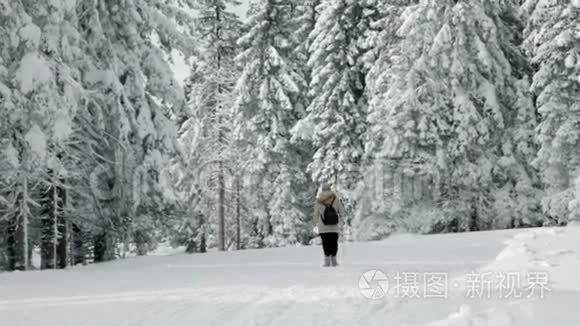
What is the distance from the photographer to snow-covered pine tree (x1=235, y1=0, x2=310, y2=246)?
30391 millimetres

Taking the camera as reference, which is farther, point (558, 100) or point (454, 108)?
point (454, 108)

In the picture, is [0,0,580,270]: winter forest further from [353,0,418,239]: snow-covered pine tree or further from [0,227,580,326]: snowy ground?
[0,227,580,326]: snowy ground

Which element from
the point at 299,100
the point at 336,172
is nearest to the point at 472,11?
the point at 336,172

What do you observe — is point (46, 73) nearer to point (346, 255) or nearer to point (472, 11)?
point (346, 255)

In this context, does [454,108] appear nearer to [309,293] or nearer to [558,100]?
[558,100]

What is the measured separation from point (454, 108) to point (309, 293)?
1630 centimetres

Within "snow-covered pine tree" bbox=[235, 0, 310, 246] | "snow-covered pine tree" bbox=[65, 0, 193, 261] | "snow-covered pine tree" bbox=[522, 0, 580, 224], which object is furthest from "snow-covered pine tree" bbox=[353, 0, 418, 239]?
"snow-covered pine tree" bbox=[65, 0, 193, 261]

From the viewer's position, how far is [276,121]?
30.8 metres

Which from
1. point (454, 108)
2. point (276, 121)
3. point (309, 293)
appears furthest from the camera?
point (276, 121)

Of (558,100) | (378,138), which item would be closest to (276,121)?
(378,138)

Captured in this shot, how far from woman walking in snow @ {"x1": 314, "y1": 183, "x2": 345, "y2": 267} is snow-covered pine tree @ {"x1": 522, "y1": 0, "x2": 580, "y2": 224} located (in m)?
12.0

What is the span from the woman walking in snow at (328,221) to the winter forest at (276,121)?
18.1ft

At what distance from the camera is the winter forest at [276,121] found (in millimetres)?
14648

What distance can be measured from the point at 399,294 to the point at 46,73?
8.30 m
